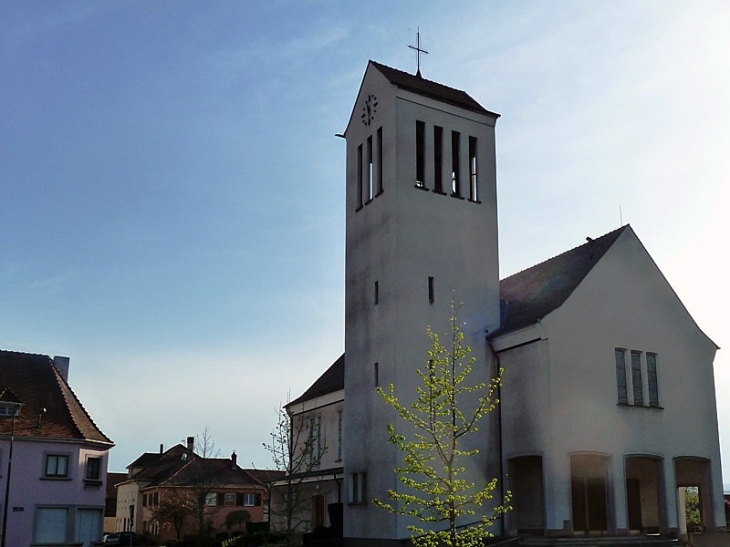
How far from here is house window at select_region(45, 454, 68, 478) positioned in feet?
144

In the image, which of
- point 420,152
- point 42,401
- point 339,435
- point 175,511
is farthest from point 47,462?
point 420,152

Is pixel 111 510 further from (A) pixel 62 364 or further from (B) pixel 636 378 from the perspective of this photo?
(B) pixel 636 378

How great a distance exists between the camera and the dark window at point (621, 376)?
3297 cm

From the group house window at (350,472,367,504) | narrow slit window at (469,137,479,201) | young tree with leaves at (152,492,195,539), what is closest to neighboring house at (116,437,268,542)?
young tree with leaves at (152,492,195,539)

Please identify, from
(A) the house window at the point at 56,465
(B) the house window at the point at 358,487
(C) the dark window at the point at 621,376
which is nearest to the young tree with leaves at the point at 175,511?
(A) the house window at the point at 56,465

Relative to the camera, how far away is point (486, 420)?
33781 millimetres

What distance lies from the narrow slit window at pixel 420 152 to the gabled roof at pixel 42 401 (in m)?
23.8

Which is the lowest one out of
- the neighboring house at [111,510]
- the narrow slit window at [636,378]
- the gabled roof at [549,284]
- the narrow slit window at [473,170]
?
the neighboring house at [111,510]

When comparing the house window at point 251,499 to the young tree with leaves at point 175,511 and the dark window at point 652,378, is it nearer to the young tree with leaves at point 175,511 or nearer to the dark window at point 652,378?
the young tree with leaves at point 175,511

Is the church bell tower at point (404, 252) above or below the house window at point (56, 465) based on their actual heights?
above

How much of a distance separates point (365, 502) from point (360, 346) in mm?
6475

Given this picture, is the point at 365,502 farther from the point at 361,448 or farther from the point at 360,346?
the point at 360,346

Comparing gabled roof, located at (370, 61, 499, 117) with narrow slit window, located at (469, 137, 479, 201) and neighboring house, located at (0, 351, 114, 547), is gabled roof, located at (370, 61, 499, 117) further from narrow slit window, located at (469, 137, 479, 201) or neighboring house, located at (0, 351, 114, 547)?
neighboring house, located at (0, 351, 114, 547)

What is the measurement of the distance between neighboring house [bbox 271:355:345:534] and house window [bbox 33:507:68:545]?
11.0 metres
